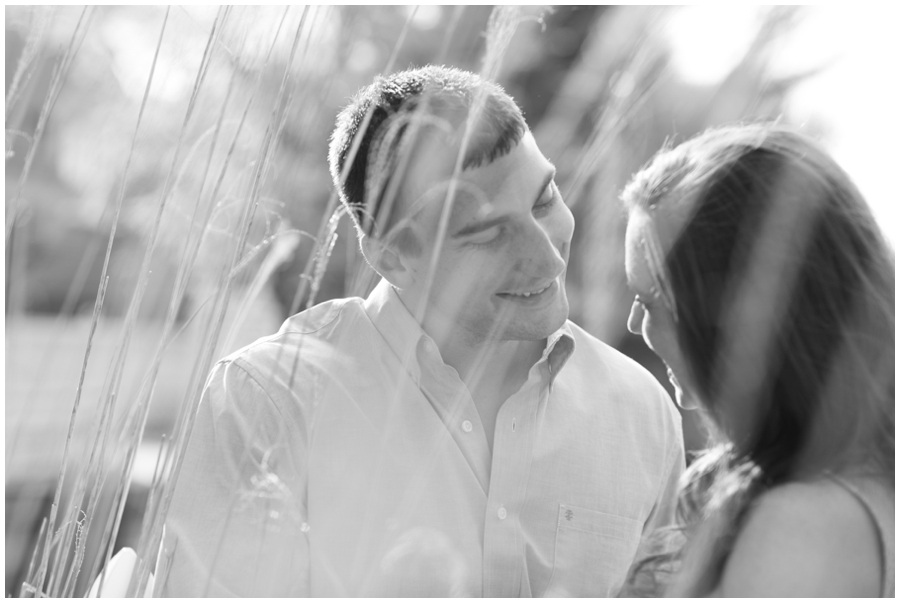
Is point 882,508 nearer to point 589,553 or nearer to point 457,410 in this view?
point 589,553

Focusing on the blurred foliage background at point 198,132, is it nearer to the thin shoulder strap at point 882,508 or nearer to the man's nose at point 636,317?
the man's nose at point 636,317

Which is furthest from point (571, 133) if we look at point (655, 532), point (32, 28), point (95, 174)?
point (32, 28)

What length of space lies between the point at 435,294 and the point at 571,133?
90.1 inches

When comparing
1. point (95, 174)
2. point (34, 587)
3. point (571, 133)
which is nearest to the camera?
point (34, 587)

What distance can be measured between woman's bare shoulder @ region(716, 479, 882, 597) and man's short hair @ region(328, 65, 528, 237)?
2.56 ft

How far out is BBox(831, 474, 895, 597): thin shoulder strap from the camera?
100cm

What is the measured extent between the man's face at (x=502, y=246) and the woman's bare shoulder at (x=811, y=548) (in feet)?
1.87

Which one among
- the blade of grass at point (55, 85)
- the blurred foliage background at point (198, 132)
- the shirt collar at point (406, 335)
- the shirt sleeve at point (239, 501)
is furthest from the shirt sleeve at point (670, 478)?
the blade of grass at point (55, 85)

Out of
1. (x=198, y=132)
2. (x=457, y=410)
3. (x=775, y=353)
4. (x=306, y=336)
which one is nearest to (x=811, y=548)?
(x=775, y=353)

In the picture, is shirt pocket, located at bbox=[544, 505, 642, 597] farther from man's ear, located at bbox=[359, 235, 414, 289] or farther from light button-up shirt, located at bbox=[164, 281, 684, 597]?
man's ear, located at bbox=[359, 235, 414, 289]

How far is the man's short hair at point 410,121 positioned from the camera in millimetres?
1438

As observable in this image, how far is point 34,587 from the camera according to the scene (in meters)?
1.12

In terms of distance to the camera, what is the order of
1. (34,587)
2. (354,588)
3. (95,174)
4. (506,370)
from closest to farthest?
(34,587)
(354,588)
(506,370)
(95,174)

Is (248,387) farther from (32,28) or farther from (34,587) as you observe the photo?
(32,28)
